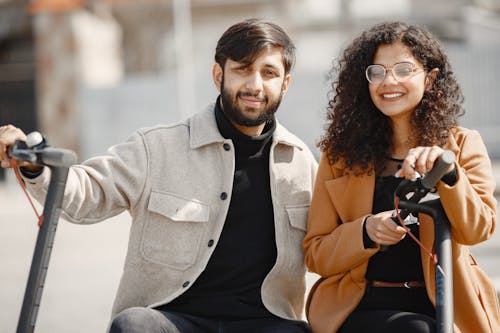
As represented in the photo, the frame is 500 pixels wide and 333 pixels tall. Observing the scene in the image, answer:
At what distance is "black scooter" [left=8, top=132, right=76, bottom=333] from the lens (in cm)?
218

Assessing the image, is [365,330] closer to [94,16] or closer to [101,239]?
[101,239]

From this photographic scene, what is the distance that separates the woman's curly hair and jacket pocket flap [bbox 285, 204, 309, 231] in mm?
237

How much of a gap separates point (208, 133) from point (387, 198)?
28.9 inches

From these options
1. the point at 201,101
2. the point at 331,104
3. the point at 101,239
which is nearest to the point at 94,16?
the point at 201,101

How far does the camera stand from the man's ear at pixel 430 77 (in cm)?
292

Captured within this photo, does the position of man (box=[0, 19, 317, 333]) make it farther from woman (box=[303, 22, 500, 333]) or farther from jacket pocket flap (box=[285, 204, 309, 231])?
woman (box=[303, 22, 500, 333])

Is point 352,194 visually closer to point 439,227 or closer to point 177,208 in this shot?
point 439,227

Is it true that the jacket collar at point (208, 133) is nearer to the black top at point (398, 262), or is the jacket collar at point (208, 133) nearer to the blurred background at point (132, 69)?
the black top at point (398, 262)

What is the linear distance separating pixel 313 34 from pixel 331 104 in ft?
61.1

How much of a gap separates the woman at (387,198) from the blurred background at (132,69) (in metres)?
4.17

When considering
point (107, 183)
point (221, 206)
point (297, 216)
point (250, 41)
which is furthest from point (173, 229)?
point (250, 41)

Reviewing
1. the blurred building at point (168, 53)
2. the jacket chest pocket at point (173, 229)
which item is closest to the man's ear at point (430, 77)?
the jacket chest pocket at point (173, 229)

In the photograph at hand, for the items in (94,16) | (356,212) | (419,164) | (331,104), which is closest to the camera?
(419,164)

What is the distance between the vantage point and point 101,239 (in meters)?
9.01
